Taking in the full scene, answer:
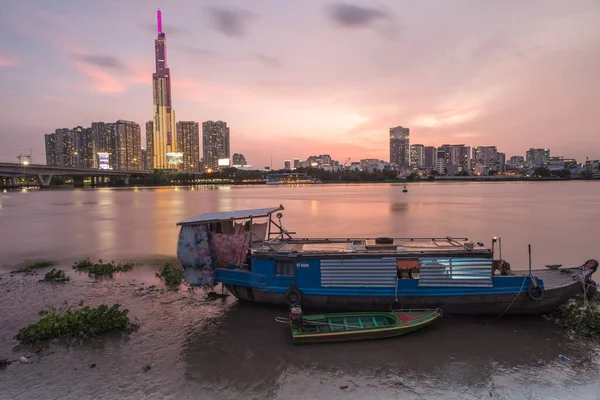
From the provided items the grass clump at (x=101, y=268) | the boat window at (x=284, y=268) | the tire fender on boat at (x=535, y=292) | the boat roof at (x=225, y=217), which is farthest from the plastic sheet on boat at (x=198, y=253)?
the tire fender on boat at (x=535, y=292)

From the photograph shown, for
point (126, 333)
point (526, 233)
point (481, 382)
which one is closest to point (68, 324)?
point (126, 333)

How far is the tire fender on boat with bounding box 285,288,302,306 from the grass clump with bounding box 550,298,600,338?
692cm

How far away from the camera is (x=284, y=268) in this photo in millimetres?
10891

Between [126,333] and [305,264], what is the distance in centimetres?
507

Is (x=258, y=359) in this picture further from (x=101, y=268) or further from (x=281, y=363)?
(x=101, y=268)

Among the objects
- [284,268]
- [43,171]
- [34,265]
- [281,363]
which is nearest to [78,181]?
[43,171]

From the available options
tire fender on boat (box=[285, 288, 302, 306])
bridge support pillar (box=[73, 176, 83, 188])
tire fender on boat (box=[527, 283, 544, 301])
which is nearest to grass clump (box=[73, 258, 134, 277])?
tire fender on boat (box=[285, 288, 302, 306])

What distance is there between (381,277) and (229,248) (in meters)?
4.61

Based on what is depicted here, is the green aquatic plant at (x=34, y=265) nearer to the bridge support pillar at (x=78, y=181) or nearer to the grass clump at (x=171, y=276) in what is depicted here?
the grass clump at (x=171, y=276)

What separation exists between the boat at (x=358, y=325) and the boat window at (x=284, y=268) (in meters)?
1.33

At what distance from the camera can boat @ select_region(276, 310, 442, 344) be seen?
902 centimetres

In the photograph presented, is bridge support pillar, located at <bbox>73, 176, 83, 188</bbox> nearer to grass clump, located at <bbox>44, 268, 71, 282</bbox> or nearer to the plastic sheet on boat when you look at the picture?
grass clump, located at <bbox>44, 268, 71, 282</bbox>

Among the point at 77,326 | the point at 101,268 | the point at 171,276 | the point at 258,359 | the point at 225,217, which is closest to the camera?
the point at 258,359

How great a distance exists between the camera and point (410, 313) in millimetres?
9773
